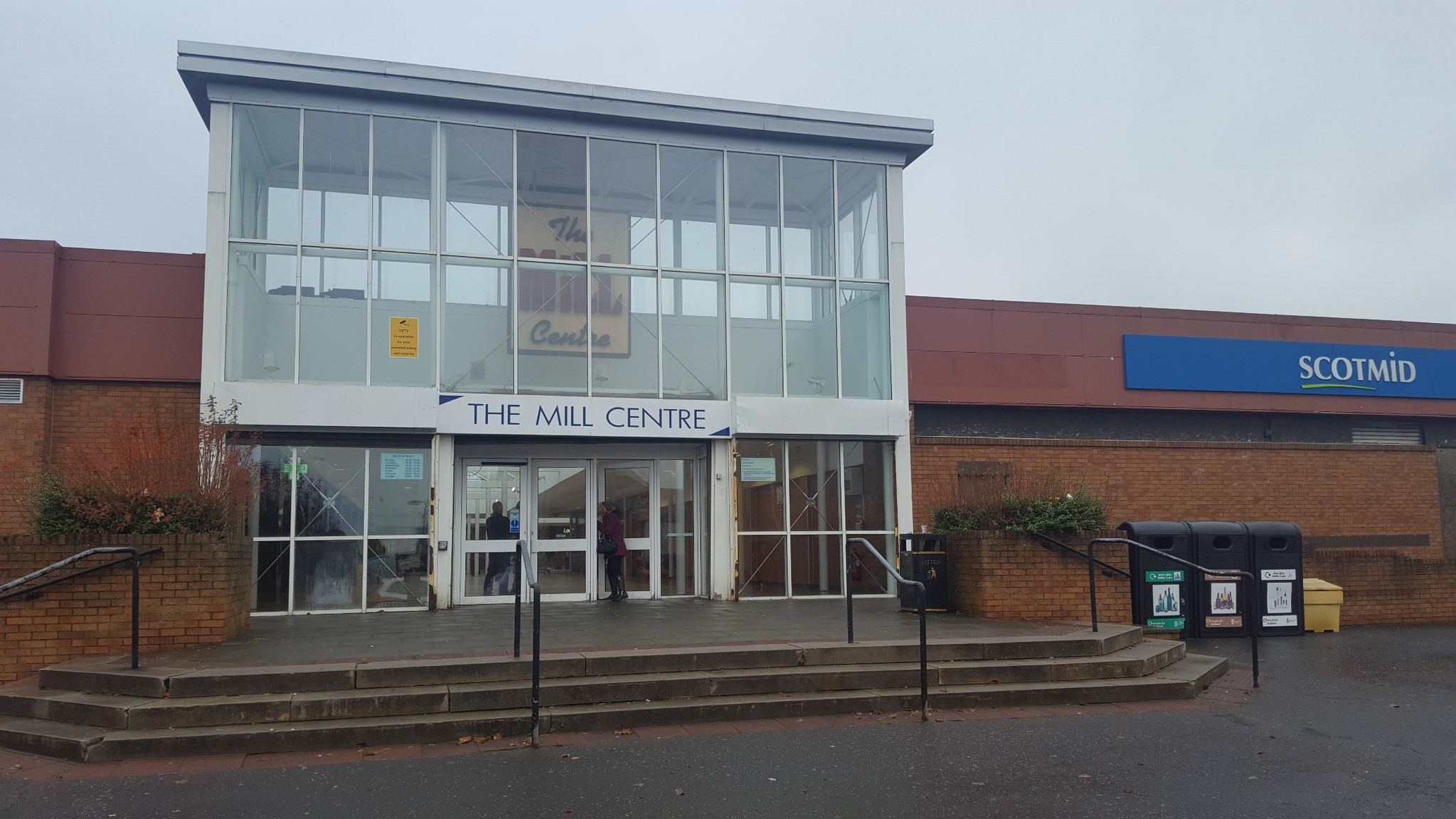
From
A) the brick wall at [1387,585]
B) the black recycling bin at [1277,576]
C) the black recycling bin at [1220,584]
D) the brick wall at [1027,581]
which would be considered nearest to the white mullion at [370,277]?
the brick wall at [1027,581]

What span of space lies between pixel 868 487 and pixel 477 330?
5963mm

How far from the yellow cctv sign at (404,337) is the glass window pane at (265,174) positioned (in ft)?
5.53

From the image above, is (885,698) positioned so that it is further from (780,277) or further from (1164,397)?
(1164,397)

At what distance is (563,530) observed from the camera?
15.5m

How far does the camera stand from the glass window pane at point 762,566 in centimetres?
1570

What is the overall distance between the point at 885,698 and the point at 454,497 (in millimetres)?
7845

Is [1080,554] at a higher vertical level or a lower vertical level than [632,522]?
lower

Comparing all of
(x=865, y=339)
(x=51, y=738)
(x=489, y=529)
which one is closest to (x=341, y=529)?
(x=489, y=529)

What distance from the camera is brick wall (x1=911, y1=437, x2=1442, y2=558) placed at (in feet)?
56.4

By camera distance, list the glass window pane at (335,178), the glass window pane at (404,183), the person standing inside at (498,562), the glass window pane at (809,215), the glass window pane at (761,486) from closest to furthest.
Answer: the glass window pane at (335,178)
the glass window pane at (404,183)
the person standing inside at (498,562)
the glass window pane at (761,486)
the glass window pane at (809,215)

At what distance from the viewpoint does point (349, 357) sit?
1441 centimetres

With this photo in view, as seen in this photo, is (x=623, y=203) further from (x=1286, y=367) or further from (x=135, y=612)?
(x=1286, y=367)

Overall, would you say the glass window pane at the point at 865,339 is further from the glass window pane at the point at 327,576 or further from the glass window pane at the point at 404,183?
the glass window pane at the point at 327,576

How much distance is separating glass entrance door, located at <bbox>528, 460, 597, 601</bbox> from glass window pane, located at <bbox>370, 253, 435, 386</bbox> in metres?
2.13
